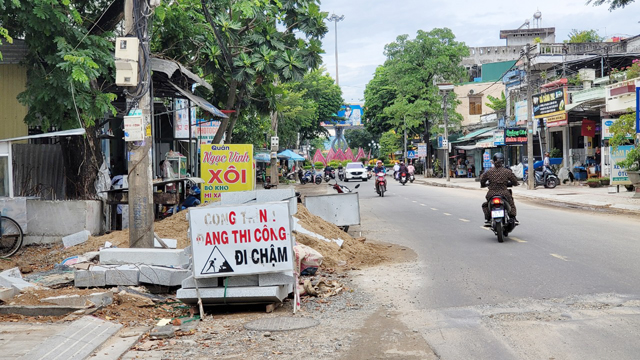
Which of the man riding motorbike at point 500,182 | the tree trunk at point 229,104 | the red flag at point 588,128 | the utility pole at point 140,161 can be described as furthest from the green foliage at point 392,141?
the utility pole at point 140,161

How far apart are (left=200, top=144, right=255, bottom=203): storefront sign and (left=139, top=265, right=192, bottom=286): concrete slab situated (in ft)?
26.5

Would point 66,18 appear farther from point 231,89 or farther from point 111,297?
point 231,89

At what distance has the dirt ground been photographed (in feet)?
25.2

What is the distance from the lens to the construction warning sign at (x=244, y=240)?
7.58 m

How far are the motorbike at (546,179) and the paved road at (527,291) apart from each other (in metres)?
18.0

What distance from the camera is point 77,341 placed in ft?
20.6

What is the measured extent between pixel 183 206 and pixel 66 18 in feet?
20.6

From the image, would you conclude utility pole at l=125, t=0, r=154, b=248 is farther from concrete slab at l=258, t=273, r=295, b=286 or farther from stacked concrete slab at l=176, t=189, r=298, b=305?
concrete slab at l=258, t=273, r=295, b=286

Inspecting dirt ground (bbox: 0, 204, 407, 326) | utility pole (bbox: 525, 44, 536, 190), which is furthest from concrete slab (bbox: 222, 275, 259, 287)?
utility pole (bbox: 525, 44, 536, 190)

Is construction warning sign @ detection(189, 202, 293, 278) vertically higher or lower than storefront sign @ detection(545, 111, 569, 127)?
lower

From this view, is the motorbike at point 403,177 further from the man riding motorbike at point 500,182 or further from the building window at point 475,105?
the man riding motorbike at point 500,182

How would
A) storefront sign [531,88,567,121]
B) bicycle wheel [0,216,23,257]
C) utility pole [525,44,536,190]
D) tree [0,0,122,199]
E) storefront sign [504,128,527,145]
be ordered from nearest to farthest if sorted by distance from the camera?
1. tree [0,0,122,199]
2. bicycle wheel [0,216,23,257]
3. utility pole [525,44,536,190]
4. storefront sign [531,88,567,121]
5. storefront sign [504,128,527,145]

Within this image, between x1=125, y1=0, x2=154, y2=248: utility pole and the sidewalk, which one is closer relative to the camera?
x1=125, y1=0, x2=154, y2=248: utility pole

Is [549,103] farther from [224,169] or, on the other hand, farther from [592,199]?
[224,169]
